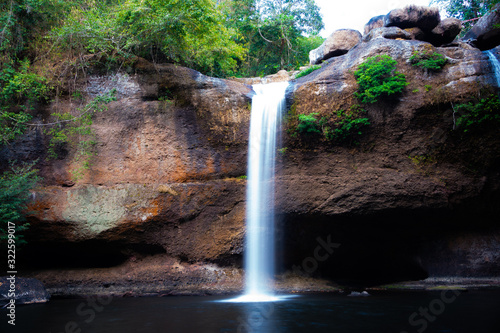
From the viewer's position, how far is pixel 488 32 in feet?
39.6

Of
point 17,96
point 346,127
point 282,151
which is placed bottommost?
point 282,151

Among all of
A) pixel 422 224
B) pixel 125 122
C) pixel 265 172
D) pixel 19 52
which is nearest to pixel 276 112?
pixel 265 172

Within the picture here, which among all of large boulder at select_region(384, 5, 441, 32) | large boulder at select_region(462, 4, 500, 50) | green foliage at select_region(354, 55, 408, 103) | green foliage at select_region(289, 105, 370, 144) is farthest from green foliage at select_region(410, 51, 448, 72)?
large boulder at select_region(462, 4, 500, 50)

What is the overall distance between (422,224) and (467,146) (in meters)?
2.68

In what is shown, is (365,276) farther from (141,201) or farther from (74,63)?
(74,63)

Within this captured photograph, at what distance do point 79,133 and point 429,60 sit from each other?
36.5 ft

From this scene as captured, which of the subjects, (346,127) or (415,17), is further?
(415,17)

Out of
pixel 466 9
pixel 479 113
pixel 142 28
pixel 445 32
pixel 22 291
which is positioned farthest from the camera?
pixel 466 9

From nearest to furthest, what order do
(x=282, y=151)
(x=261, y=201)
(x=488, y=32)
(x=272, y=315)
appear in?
(x=272, y=315) → (x=261, y=201) → (x=282, y=151) → (x=488, y=32)

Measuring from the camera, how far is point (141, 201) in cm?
1010

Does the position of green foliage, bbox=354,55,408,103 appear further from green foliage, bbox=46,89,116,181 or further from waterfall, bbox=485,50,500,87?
green foliage, bbox=46,89,116,181

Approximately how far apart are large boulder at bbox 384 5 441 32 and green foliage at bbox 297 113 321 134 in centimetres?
533

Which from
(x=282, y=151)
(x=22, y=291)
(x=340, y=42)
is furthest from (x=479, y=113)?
(x=22, y=291)

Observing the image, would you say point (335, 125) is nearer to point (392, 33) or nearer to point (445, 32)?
point (392, 33)
